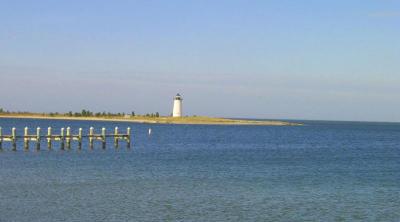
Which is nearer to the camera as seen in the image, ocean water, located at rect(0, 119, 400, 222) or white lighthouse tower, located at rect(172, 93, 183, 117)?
ocean water, located at rect(0, 119, 400, 222)

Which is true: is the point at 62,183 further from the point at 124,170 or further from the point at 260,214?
the point at 260,214

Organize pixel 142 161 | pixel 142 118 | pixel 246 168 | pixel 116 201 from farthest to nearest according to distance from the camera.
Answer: pixel 142 118 < pixel 142 161 < pixel 246 168 < pixel 116 201

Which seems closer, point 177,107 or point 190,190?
point 190,190

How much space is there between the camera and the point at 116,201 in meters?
27.1

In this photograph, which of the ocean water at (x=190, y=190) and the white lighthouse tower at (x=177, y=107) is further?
the white lighthouse tower at (x=177, y=107)

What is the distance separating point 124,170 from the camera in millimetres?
40844

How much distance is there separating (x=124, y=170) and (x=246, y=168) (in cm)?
828

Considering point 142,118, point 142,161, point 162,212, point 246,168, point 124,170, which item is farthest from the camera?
point 142,118

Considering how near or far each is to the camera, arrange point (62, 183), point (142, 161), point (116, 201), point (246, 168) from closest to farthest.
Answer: point (116, 201), point (62, 183), point (246, 168), point (142, 161)

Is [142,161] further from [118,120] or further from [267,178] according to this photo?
[118,120]

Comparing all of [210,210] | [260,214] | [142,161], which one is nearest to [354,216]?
[260,214]

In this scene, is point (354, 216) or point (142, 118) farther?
point (142, 118)

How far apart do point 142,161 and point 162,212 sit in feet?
79.3

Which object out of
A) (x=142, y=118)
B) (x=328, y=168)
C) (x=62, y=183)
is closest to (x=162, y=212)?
(x=62, y=183)
